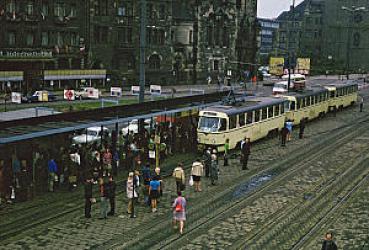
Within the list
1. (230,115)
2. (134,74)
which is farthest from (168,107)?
(134,74)

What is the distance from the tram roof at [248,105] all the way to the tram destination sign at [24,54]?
33280 mm

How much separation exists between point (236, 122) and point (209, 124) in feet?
6.48

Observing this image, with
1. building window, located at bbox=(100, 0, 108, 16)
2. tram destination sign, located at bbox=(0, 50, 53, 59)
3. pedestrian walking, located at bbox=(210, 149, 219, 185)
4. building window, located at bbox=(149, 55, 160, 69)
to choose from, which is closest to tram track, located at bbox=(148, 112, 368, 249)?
pedestrian walking, located at bbox=(210, 149, 219, 185)

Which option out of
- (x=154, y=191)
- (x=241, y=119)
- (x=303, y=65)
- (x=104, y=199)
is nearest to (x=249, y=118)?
(x=241, y=119)

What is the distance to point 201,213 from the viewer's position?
20062 mm

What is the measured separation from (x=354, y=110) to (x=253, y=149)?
2875 cm

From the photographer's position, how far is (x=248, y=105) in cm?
3378

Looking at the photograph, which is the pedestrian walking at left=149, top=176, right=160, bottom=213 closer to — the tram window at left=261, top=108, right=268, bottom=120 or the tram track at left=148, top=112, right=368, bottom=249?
the tram track at left=148, top=112, right=368, bottom=249

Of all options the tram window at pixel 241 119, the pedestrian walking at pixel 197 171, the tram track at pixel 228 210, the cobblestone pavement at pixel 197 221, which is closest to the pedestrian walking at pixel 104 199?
the cobblestone pavement at pixel 197 221

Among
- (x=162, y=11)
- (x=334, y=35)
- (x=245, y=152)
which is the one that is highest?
(x=162, y=11)

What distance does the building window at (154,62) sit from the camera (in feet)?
254

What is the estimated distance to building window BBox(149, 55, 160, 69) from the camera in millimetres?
77562

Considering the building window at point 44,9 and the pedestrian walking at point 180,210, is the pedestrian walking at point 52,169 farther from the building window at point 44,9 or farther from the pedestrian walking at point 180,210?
the building window at point 44,9

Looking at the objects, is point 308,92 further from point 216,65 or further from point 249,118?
point 216,65
